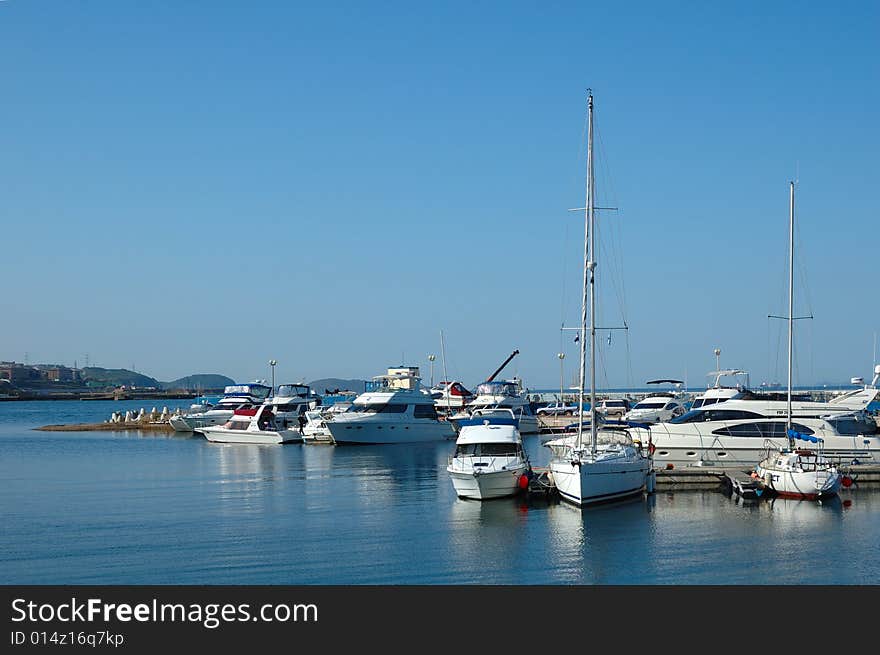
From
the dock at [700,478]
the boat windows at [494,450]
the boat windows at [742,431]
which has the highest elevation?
the boat windows at [742,431]

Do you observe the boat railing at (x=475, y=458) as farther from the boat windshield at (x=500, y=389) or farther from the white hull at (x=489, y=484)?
the boat windshield at (x=500, y=389)

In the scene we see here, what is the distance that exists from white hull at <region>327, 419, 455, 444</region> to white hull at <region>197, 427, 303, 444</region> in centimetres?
453

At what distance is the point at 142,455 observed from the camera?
202 feet

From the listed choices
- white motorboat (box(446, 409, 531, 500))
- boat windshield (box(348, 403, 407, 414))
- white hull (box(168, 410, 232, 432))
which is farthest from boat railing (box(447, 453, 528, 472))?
white hull (box(168, 410, 232, 432))

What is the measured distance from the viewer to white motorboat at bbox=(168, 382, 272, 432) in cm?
8181

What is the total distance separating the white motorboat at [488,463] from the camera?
35.0 metres

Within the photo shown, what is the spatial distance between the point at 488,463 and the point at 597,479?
447 centimetres

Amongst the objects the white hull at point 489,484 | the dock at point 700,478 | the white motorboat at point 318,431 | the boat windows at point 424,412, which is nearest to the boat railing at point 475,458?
the white hull at point 489,484

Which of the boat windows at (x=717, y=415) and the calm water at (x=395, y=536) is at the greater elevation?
the boat windows at (x=717, y=415)

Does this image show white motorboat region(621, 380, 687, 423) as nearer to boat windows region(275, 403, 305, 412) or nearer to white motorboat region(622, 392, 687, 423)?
white motorboat region(622, 392, 687, 423)

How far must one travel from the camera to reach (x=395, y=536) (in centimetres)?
2892

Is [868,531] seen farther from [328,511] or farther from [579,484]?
[328,511]

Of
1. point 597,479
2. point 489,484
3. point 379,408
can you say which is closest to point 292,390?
point 379,408
